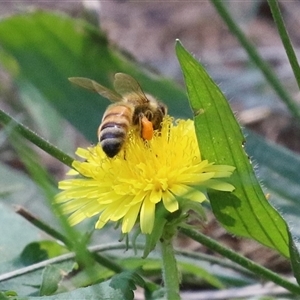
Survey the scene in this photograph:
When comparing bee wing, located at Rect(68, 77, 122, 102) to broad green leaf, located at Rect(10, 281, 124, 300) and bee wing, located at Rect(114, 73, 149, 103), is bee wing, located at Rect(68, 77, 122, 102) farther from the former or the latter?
broad green leaf, located at Rect(10, 281, 124, 300)

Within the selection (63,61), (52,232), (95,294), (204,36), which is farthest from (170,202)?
(204,36)

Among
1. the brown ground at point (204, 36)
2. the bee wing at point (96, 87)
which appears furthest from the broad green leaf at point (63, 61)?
the bee wing at point (96, 87)

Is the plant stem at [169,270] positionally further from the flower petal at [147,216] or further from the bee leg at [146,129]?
the bee leg at [146,129]

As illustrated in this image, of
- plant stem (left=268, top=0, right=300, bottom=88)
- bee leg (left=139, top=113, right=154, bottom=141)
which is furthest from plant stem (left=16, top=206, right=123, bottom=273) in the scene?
plant stem (left=268, top=0, right=300, bottom=88)

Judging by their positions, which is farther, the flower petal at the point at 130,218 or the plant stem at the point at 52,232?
the plant stem at the point at 52,232

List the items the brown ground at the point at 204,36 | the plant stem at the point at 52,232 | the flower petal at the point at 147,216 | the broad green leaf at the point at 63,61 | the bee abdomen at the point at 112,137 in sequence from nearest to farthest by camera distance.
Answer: the flower petal at the point at 147,216, the bee abdomen at the point at 112,137, the plant stem at the point at 52,232, the broad green leaf at the point at 63,61, the brown ground at the point at 204,36

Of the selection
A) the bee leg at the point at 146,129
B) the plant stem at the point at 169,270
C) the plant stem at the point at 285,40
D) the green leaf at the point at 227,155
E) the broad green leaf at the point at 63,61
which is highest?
the broad green leaf at the point at 63,61
